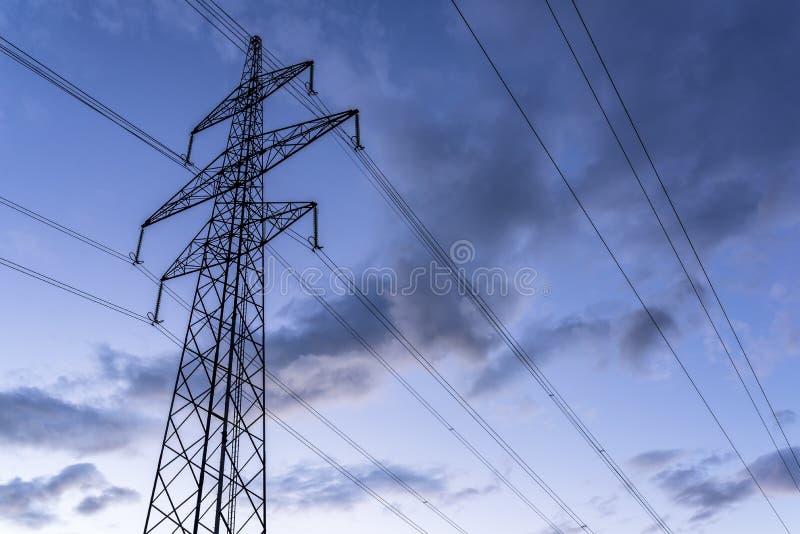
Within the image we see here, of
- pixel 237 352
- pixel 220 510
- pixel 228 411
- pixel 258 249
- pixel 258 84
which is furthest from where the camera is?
pixel 258 84

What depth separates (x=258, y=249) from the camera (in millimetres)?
19859

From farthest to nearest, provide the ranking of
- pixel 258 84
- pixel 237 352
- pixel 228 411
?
pixel 258 84
pixel 237 352
pixel 228 411

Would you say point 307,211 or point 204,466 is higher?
point 307,211

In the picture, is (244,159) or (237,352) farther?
(244,159)

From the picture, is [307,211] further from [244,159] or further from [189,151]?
[189,151]

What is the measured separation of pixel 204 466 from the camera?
15.6 metres

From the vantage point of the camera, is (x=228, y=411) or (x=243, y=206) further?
(x=243, y=206)

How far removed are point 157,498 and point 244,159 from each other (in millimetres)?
11275

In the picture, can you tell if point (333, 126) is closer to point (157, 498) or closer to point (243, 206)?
point (243, 206)

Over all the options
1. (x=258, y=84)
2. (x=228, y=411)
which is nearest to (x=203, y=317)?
(x=228, y=411)

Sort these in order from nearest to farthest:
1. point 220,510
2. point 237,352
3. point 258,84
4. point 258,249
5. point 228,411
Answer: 1. point 220,510
2. point 228,411
3. point 237,352
4. point 258,249
5. point 258,84

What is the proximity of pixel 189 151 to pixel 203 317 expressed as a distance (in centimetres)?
821

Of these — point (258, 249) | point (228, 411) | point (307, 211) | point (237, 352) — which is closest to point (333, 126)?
point (307, 211)

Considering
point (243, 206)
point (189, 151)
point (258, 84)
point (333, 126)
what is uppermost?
point (258, 84)
